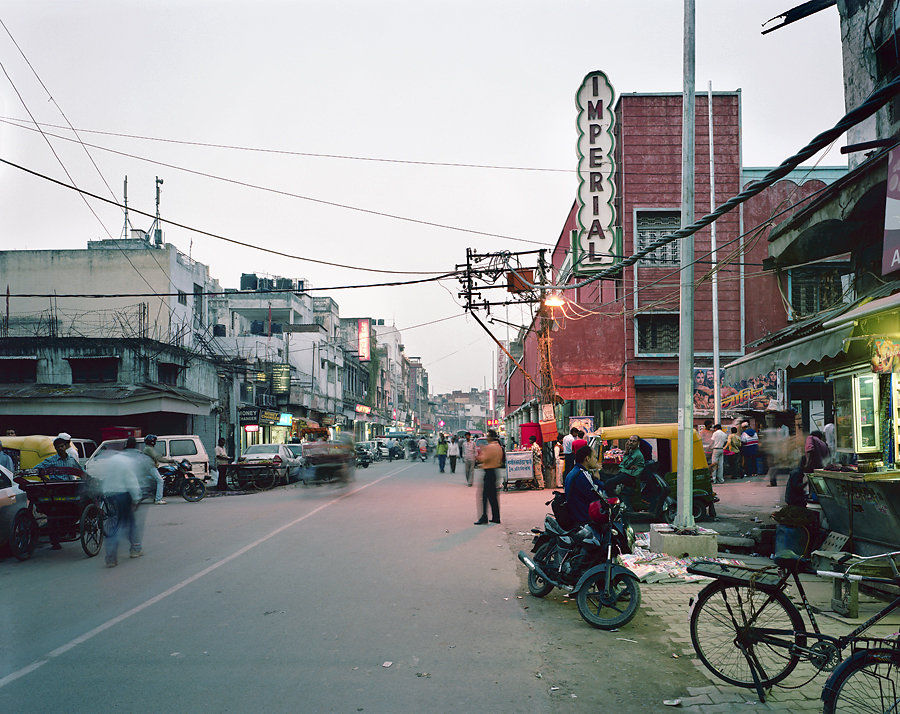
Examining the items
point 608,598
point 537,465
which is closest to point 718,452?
point 537,465

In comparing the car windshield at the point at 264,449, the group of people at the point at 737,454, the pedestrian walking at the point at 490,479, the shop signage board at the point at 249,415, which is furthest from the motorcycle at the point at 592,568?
the shop signage board at the point at 249,415

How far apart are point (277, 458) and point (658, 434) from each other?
49.3 ft

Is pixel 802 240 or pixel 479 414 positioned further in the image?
pixel 479 414

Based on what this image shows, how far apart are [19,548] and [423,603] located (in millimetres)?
6854

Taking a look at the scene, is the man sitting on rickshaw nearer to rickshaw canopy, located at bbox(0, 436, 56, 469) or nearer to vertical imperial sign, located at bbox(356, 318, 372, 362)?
rickshaw canopy, located at bbox(0, 436, 56, 469)

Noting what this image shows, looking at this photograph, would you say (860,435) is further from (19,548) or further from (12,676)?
(19,548)

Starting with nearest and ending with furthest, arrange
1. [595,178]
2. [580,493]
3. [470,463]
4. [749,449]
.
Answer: [580,493] → [595,178] → [749,449] → [470,463]

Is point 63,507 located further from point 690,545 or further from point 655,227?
point 655,227

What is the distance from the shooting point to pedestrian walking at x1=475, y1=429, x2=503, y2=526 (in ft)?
47.3

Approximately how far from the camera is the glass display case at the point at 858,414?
33.8 feet

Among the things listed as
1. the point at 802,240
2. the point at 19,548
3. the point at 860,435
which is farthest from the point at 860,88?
the point at 19,548

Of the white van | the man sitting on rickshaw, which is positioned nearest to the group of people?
the man sitting on rickshaw

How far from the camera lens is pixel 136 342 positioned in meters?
30.6

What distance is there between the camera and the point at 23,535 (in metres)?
11.0
